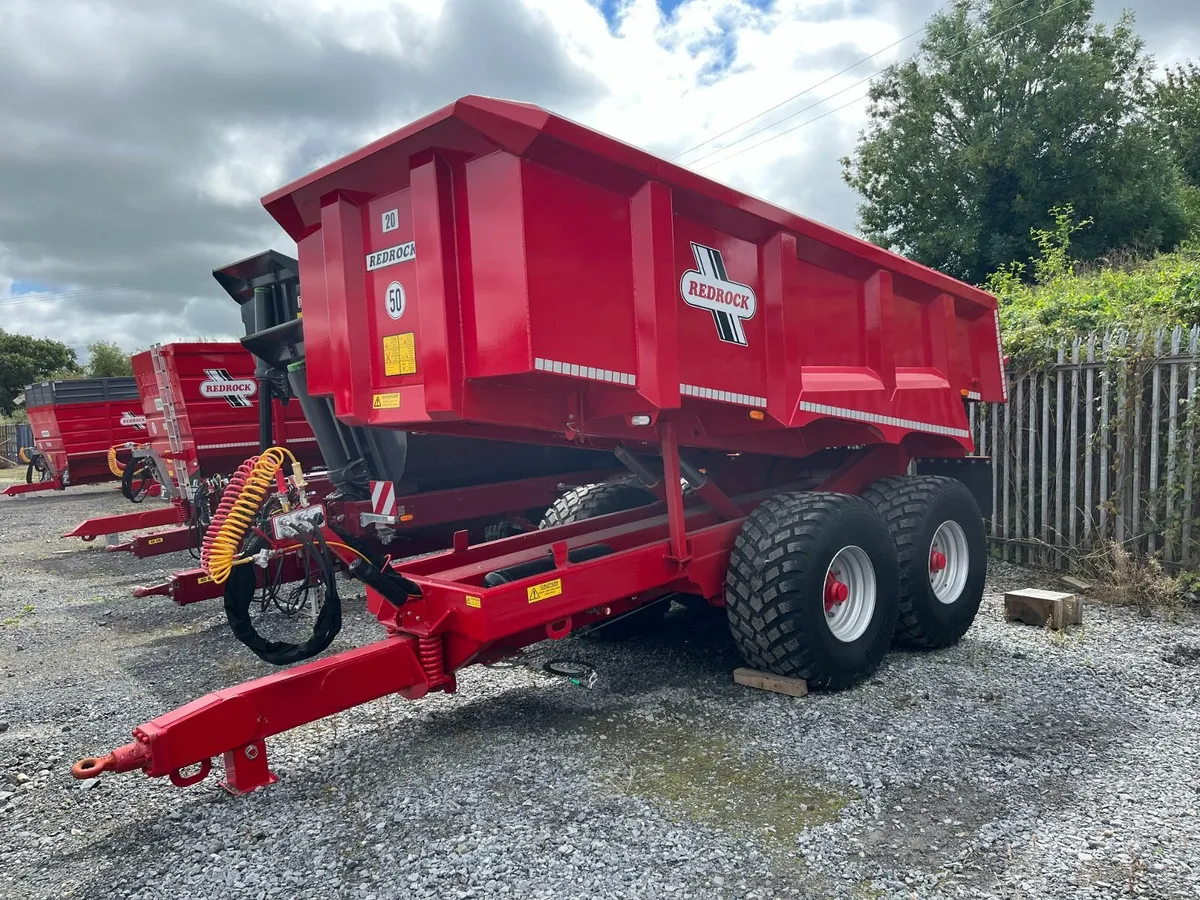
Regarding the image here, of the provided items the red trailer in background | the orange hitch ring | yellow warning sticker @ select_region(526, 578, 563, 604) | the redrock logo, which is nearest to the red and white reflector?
the red trailer in background

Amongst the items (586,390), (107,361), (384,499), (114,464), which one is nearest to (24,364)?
(107,361)

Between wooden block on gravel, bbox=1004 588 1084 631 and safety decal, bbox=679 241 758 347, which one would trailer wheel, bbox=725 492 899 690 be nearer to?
safety decal, bbox=679 241 758 347

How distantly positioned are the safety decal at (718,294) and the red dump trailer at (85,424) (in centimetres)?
1535

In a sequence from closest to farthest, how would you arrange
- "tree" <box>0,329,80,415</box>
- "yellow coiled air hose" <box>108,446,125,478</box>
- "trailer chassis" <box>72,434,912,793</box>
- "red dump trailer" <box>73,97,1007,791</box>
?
"trailer chassis" <box>72,434,912,793</box> → "red dump trailer" <box>73,97,1007,791</box> → "yellow coiled air hose" <box>108,446,125,478</box> → "tree" <box>0,329,80,415</box>

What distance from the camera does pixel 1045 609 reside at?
5496 mm

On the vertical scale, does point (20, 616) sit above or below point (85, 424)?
below

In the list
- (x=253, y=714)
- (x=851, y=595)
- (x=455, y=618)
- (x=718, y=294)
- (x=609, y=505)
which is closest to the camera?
(x=253, y=714)

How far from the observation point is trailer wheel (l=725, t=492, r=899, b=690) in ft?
13.6

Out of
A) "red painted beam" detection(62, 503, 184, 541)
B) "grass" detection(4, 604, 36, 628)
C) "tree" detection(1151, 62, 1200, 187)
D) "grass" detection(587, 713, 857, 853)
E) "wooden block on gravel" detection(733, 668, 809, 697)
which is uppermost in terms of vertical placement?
"tree" detection(1151, 62, 1200, 187)

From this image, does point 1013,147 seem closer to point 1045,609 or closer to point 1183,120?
point 1183,120

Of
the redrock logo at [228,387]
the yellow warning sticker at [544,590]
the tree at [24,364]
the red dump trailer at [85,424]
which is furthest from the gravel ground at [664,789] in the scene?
the tree at [24,364]

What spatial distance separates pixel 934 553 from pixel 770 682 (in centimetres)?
164

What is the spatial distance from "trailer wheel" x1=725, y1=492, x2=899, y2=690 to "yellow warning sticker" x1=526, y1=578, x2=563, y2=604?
3.40ft

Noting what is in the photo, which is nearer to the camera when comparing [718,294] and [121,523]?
[718,294]
